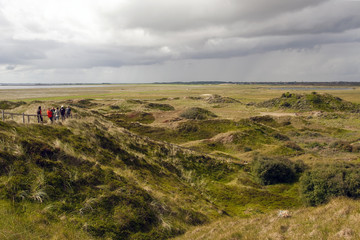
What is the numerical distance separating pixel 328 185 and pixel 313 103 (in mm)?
81933

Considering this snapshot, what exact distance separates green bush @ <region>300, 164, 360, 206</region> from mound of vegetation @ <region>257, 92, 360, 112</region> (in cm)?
7625

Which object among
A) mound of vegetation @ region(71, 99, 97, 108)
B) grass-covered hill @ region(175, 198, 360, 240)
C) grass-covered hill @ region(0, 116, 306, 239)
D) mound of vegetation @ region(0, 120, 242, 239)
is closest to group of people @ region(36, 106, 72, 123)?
grass-covered hill @ region(0, 116, 306, 239)

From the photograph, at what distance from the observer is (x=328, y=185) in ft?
58.8

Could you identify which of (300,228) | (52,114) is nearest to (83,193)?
(300,228)

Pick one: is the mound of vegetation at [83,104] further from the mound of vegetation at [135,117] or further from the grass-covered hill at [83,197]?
the grass-covered hill at [83,197]

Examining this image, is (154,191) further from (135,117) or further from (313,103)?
(313,103)

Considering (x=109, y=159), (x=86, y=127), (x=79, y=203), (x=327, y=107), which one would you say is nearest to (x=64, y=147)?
(x=109, y=159)

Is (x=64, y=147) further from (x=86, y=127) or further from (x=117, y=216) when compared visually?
(x=86, y=127)

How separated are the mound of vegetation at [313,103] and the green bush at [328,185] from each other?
250 ft

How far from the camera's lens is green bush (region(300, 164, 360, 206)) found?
17.4 m

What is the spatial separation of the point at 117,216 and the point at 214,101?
4159 inches

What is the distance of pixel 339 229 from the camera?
820cm

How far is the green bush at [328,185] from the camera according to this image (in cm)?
1741

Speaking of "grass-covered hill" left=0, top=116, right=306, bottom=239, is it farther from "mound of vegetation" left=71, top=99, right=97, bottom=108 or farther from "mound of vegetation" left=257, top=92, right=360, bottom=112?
"mound of vegetation" left=257, top=92, right=360, bottom=112
